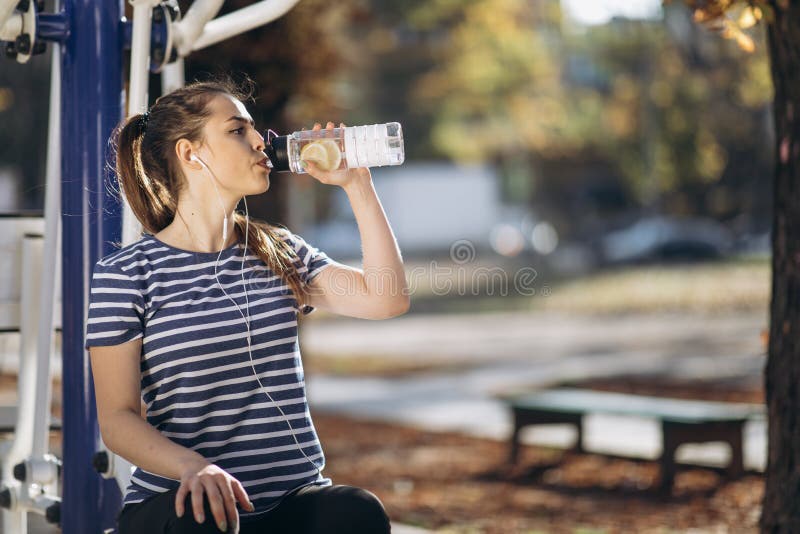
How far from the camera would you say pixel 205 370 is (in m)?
2.62

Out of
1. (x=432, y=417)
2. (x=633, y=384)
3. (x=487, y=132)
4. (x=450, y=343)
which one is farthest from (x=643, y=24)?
(x=432, y=417)

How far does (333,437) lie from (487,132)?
1903 centimetres

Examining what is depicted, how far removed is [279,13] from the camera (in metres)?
3.70

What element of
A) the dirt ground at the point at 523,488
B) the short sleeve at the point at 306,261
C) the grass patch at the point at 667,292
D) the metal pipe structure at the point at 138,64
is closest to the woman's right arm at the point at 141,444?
the short sleeve at the point at 306,261

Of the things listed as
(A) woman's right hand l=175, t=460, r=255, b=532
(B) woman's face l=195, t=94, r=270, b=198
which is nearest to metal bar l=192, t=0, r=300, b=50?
(B) woman's face l=195, t=94, r=270, b=198

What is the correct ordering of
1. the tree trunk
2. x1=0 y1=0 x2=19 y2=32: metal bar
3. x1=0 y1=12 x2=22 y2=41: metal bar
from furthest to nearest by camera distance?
the tree trunk, x1=0 y1=12 x2=22 y2=41: metal bar, x1=0 y1=0 x2=19 y2=32: metal bar

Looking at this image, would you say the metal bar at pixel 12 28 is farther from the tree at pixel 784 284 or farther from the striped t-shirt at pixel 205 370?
the tree at pixel 784 284

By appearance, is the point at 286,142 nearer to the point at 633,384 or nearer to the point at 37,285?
the point at 37,285

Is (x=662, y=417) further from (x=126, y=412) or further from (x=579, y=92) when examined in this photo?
(x=579, y=92)

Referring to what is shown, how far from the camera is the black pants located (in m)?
2.48

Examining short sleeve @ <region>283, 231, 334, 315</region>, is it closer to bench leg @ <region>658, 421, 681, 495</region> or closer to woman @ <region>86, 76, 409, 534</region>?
woman @ <region>86, 76, 409, 534</region>

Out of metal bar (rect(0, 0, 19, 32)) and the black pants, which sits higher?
metal bar (rect(0, 0, 19, 32))

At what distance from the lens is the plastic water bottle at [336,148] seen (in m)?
2.77

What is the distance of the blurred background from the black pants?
5.47 ft
